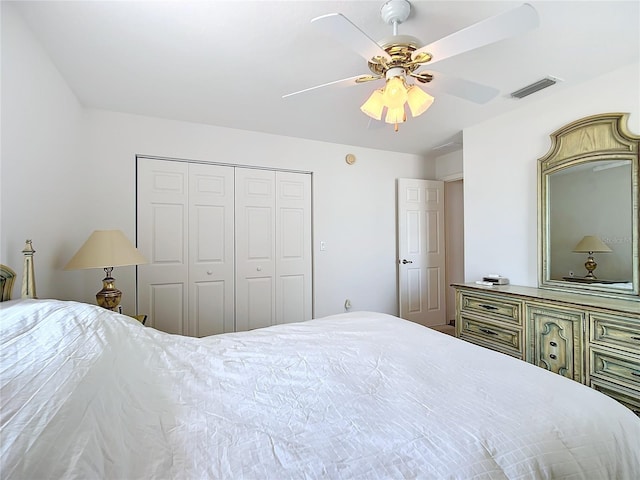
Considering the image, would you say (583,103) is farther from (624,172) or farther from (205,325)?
(205,325)

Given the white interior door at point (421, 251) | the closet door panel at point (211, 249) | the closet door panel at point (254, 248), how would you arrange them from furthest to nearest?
the white interior door at point (421, 251) → the closet door panel at point (254, 248) → the closet door panel at point (211, 249)

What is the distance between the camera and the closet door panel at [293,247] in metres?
3.58

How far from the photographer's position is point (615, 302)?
2.09 meters

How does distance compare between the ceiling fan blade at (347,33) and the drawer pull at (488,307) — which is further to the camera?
the drawer pull at (488,307)

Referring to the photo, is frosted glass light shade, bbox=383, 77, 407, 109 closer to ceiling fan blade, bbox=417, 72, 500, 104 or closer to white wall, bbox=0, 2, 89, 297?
ceiling fan blade, bbox=417, 72, 500, 104

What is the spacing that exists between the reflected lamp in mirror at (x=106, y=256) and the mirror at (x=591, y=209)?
10.9 ft

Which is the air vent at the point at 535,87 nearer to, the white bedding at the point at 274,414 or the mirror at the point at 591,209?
the mirror at the point at 591,209

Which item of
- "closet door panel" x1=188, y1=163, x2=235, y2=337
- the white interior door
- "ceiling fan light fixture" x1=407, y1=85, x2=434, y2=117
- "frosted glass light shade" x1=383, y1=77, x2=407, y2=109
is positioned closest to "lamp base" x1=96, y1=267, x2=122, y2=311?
"closet door panel" x1=188, y1=163, x2=235, y2=337

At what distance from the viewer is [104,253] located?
2168 mm

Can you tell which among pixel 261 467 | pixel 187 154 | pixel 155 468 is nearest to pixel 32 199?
pixel 187 154

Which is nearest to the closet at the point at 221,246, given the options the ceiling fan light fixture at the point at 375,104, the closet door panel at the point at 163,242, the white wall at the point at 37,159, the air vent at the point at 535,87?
the closet door panel at the point at 163,242

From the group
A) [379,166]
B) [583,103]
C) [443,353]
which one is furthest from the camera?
[379,166]

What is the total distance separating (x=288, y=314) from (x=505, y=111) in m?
3.04

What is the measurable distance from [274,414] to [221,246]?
254cm
